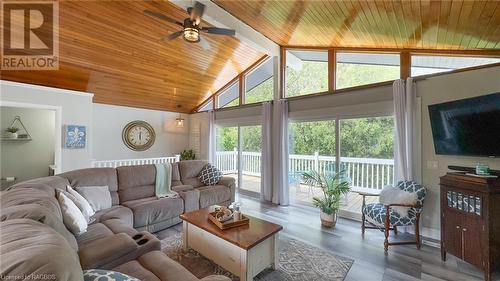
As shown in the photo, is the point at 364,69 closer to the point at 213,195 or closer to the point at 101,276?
the point at 213,195

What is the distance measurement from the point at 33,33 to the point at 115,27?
1.25 metres

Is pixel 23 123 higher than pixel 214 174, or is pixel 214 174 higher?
pixel 23 123

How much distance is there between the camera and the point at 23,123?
5.61m

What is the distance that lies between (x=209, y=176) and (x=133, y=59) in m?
2.95

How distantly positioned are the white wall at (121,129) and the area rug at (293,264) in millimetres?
4076

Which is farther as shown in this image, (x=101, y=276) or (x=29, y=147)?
(x=29, y=147)

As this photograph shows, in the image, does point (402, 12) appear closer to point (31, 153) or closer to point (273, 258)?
point (273, 258)

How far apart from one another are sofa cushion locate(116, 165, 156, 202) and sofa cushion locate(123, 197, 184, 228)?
0.16 metres

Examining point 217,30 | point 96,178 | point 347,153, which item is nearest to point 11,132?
point 96,178

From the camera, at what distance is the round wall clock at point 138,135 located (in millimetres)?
6235

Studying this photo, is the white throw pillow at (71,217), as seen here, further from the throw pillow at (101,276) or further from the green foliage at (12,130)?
the green foliage at (12,130)

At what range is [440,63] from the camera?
131 inches

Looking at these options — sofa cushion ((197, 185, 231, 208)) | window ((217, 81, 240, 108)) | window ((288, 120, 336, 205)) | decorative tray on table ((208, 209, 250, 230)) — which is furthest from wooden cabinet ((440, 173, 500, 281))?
window ((217, 81, 240, 108))

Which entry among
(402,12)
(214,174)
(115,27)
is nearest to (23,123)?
(115,27)
